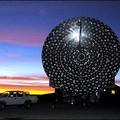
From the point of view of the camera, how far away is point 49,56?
31.1 m

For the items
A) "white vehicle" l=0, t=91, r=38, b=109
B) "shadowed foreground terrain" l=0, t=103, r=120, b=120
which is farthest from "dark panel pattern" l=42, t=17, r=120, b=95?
"white vehicle" l=0, t=91, r=38, b=109

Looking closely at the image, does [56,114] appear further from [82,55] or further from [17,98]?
[17,98]

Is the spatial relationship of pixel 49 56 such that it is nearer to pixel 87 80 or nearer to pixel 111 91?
pixel 87 80

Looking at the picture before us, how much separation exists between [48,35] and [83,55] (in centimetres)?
288

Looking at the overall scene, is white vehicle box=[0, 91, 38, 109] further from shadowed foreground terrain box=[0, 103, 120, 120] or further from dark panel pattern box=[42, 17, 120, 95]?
dark panel pattern box=[42, 17, 120, 95]

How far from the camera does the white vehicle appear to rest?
4013 centimetres

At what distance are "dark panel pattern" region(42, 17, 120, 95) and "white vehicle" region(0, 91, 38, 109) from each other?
10078 mm

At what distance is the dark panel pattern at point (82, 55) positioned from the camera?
1188 inches

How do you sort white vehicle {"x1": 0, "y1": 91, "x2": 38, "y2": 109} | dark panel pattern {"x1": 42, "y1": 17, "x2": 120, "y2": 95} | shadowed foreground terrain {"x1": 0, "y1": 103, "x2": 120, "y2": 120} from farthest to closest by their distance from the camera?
white vehicle {"x1": 0, "y1": 91, "x2": 38, "y2": 109}, shadowed foreground terrain {"x1": 0, "y1": 103, "x2": 120, "y2": 120}, dark panel pattern {"x1": 42, "y1": 17, "x2": 120, "y2": 95}

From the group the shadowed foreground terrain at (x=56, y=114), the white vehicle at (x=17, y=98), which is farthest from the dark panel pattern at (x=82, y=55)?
the white vehicle at (x=17, y=98)

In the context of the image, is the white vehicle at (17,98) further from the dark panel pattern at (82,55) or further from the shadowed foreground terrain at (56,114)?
the dark panel pattern at (82,55)

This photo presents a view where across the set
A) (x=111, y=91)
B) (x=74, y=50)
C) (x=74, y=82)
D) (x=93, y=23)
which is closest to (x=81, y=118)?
(x=74, y=82)

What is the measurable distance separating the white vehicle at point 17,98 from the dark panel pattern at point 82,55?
10.1 m

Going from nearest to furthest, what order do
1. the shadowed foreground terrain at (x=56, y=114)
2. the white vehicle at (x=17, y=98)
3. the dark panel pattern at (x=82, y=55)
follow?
the dark panel pattern at (x=82, y=55) → the shadowed foreground terrain at (x=56, y=114) → the white vehicle at (x=17, y=98)
